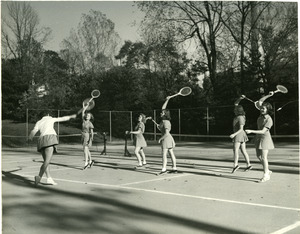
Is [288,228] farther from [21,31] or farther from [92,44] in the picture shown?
[92,44]

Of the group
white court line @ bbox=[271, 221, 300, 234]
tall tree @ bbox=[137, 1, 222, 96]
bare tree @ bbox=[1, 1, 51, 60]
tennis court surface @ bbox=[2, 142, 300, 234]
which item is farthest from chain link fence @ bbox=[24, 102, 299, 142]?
white court line @ bbox=[271, 221, 300, 234]

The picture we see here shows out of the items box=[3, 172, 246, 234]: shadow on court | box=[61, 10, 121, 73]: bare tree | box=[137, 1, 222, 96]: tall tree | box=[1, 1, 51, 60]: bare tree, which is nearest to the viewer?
box=[1, 1, 51, 60]: bare tree

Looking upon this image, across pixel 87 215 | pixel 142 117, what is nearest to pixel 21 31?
pixel 87 215

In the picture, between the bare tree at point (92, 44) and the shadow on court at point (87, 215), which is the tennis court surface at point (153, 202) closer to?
the shadow on court at point (87, 215)

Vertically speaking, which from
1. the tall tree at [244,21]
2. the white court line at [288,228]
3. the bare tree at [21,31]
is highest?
the tall tree at [244,21]

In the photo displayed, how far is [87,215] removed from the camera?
18.6 feet

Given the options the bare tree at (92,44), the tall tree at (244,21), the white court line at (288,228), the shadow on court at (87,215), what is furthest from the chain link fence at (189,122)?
the white court line at (288,228)

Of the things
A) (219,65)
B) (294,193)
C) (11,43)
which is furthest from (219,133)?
(11,43)

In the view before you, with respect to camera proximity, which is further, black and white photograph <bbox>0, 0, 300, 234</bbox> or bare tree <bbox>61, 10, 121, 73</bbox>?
Answer: bare tree <bbox>61, 10, 121, 73</bbox>

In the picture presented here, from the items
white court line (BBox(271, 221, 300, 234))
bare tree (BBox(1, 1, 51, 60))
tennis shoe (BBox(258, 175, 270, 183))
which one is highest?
bare tree (BBox(1, 1, 51, 60))

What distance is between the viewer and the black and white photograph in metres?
5.26

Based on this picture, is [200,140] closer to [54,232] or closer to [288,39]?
[288,39]

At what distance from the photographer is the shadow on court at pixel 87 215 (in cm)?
494

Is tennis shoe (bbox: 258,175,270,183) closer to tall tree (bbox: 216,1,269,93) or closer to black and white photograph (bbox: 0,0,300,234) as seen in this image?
black and white photograph (bbox: 0,0,300,234)
